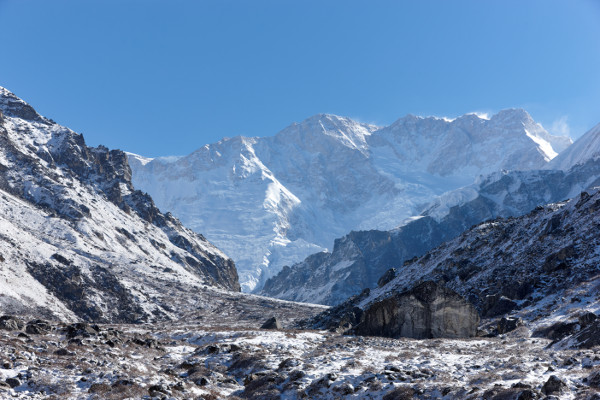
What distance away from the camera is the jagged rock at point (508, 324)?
4341 centimetres

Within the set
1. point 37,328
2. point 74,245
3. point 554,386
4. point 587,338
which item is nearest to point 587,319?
point 587,338

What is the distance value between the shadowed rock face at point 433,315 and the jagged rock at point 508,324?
2.63m

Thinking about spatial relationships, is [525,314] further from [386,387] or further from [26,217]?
[26,217]

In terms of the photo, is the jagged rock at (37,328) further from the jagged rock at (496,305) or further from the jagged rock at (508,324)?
the jagged rock at (496,305)

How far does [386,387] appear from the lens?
76.5 feet

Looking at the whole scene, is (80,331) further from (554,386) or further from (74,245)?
(74,245)

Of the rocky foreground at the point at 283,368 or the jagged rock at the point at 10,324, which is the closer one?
the rocky foreground at the point at 283,368

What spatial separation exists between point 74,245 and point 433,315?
107 metres

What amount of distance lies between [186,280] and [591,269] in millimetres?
113650

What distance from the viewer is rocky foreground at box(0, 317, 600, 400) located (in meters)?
20.5

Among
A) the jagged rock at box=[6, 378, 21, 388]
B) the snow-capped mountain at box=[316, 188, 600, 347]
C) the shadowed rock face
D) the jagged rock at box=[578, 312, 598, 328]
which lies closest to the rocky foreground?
the jagged rock at box=[6, 378, 21, 388]

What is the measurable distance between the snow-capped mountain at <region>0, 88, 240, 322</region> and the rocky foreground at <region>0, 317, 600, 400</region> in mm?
59979

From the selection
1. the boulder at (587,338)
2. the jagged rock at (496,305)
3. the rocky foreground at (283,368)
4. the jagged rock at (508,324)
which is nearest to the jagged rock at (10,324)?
the rocky foreground at (283,368)

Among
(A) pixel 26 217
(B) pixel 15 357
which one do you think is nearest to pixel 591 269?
(B) pixel 15 357
